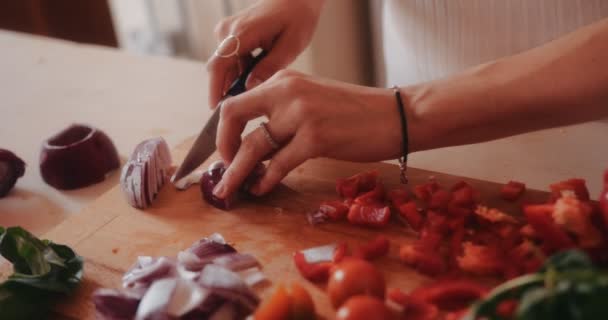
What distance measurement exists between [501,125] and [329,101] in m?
0.33

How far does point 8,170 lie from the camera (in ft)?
5.62

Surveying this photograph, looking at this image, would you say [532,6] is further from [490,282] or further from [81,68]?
[81,68]

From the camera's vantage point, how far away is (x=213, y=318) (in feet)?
3.62

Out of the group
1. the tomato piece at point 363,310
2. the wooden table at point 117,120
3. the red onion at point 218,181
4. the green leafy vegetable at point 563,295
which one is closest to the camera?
the green leafy vegetable at point 563,295

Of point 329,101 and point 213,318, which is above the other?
point 329,101

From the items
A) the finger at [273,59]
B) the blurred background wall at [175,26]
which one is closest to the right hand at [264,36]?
the finger at [273,59]

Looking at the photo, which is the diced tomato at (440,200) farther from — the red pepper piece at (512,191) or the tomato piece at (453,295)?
the tomato piece at (453,295)

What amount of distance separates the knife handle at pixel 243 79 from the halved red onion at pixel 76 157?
1.21 ft

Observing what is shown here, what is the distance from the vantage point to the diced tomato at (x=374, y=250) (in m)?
1.23

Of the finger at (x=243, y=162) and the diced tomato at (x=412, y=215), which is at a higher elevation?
the finger at (x=243, y=162)

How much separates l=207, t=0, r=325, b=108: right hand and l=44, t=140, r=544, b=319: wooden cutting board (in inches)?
10.6

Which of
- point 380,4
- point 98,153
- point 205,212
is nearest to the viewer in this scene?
point 205,212

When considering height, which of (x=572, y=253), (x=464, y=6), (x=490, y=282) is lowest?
(x=490, y=282)

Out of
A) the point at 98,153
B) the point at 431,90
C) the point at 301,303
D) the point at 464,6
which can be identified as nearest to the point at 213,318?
the point at 301,303
